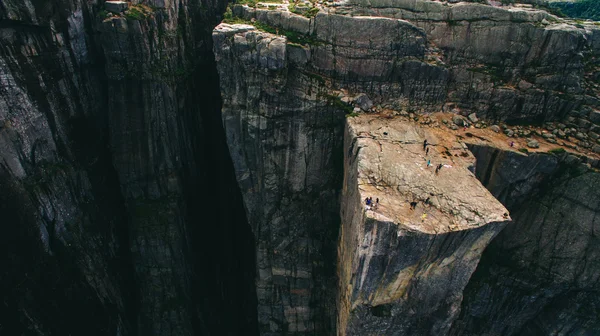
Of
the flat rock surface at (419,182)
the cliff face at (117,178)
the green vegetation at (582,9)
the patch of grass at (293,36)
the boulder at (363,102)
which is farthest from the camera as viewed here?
the green vegetation at (582,9)

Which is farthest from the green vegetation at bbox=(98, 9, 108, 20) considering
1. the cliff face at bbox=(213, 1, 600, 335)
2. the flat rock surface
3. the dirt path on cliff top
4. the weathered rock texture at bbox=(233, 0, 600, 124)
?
the dirt path on cliff top

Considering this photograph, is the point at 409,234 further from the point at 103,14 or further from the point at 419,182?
the point at 103,14

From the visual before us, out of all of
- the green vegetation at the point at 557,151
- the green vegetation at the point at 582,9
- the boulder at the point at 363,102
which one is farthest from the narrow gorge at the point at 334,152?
the green vegetation at the point at 582,9

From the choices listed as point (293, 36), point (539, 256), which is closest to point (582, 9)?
point (539, 256)

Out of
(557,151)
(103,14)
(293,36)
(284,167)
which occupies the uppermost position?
(103,14)

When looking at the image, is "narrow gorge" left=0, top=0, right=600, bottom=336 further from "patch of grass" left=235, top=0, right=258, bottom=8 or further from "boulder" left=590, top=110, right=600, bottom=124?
"patch of grass" left=235, top=0, right=258, bottom=8

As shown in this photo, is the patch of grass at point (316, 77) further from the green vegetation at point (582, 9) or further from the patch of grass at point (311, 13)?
the green vegetation at point (582, 9)
